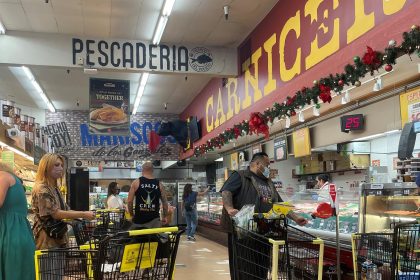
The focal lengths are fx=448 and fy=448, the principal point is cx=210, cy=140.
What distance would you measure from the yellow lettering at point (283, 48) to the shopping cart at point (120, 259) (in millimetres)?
4346

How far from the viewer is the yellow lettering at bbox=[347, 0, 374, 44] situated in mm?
4727

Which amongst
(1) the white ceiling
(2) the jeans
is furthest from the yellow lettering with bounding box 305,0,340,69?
(2) the jeans

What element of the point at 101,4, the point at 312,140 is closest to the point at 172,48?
the point at 101,4

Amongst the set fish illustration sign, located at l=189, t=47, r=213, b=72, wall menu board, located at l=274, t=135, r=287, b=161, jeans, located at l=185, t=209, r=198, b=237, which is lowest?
jeans, located at l=185, t=209, r=198, b=237

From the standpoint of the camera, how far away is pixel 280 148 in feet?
26.5

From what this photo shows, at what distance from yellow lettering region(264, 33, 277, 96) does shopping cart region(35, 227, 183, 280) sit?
504 centimetres

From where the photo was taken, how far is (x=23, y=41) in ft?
26.6

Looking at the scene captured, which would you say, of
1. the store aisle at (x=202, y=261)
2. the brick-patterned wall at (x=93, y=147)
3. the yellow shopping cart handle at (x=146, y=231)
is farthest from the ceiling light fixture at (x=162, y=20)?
the brick-patterned wall at (x=93, y=147)

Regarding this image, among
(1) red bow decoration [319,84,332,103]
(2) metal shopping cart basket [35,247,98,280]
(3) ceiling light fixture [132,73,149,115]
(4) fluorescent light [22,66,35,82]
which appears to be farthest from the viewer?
(3) ceiling light fixture [132,73,149,115]

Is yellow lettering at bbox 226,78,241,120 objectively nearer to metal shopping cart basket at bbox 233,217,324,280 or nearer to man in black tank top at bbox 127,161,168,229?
man in black tank top at bbox 127,161,168,229

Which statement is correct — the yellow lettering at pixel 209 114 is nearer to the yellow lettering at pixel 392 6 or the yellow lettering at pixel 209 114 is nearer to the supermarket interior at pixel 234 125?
the supermarket interior at pixel 234 125

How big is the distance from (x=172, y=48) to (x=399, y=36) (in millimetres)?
5249

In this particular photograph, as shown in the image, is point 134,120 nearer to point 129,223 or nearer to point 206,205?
point 206,205

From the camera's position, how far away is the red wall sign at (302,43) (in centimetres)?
449
